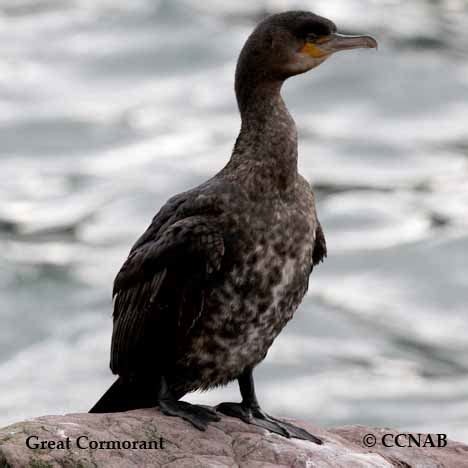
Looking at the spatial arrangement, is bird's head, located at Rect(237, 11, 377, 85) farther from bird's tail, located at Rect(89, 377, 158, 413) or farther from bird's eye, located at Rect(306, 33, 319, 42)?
bird's tail, located at Rect(89, 377, 158, 413)

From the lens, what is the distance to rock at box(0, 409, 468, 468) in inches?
299

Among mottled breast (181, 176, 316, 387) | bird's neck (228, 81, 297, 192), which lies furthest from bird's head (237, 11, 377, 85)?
mottled breast (181, 176, 316, 387)

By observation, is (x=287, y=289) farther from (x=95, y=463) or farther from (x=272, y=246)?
(x=95, y=463)

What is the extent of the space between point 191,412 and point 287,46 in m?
2.14

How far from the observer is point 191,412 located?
8445 millimetres

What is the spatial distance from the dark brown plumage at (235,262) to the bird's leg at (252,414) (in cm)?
1

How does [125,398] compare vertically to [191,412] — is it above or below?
above

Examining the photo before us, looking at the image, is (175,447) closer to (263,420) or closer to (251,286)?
(263,420)

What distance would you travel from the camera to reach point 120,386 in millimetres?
8883

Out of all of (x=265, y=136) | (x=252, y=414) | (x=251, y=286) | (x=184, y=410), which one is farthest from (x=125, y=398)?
(x=265, y=136)

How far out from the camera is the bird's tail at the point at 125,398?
885 centimetres

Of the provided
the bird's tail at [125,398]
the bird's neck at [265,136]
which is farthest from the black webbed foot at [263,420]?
the bird's neck at [265,136]

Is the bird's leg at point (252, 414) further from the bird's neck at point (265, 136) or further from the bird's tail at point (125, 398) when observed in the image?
the bird's neck at point (265, 136)

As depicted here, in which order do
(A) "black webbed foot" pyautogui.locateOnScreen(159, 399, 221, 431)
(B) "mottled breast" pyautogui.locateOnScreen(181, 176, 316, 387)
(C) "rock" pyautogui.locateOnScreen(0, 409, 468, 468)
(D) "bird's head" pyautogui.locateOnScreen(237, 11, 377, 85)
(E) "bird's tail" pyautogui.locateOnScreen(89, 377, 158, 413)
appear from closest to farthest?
(C) "rock" pyautogui.locateOnScreen(0, 409, 468, 468) < (A) "black webbed foot" pyautogui.locateOnScreen(159, 399, 221, 431) < (B) "mottled breast" pyautogui.locateOnScreen(181, 176, 316, 387) < (D) "bird's head" pyautogui.locateOnScreen(237, 11, 377, 85) < (E) "bird's tail" pyautogui.locateOnScreen(89, 377, 158, 413)
